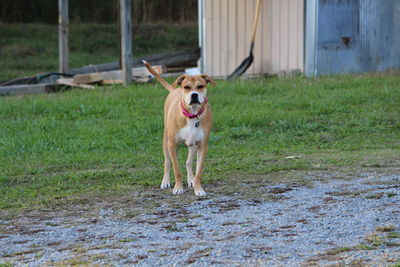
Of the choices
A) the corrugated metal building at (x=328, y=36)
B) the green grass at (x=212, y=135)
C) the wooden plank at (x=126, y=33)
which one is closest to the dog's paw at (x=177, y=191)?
the green grass at (x=212, y=135)

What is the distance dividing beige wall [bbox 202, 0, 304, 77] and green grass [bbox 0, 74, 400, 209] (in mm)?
1486

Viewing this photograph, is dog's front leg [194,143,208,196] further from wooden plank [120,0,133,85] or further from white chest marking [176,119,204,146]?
wooden plank [120,0,133,85]

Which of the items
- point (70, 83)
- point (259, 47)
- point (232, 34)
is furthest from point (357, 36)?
point (70, 83)

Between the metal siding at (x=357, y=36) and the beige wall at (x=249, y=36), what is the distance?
28.1 inches

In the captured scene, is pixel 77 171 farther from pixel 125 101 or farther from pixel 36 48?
pixel 36 48

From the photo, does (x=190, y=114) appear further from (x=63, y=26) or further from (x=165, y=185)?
(x=63, y=26)

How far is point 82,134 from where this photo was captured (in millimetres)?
12422

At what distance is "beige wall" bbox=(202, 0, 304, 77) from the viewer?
57.1 ft

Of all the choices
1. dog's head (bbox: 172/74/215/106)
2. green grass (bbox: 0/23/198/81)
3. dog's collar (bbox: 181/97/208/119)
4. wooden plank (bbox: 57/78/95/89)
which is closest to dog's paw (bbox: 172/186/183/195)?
dog's collar (bbox: 181/97/208/119)

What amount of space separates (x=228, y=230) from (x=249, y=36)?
12346 millimetres

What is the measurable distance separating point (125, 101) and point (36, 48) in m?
13.5

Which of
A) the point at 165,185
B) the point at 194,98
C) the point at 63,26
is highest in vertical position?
the point at 63,26

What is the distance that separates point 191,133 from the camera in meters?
8.52

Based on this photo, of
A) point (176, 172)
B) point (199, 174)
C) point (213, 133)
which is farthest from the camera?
point (213, 133)
